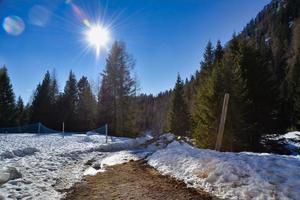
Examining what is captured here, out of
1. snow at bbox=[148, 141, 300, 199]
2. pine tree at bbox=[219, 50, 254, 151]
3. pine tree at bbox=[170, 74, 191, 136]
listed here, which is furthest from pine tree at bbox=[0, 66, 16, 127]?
snow at bbox=[148, 141, 300, 199]

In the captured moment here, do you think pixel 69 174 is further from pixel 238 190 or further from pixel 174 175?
pixel 238 190

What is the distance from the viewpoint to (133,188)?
231 inches

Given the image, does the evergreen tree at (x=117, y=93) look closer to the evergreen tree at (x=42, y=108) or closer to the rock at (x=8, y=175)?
the evergreen tree at (x=42, y=108)

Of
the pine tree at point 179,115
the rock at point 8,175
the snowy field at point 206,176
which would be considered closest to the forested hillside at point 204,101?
the pine tree at point 179,115

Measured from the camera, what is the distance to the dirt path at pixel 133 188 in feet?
17.1

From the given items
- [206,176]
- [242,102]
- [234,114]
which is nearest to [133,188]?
[206,176]

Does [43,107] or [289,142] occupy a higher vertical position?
[43,107]

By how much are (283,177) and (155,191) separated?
8.83ft

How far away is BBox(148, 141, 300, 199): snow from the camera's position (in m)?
4.68

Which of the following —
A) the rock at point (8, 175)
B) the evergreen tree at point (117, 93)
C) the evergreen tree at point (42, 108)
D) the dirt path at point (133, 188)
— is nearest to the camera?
the dirt path at point (133, 188)

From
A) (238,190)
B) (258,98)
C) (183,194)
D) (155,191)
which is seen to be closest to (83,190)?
(155,191)

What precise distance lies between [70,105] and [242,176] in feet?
124

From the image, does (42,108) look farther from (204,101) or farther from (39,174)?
(39,174)

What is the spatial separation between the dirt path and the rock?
1.60 metres
